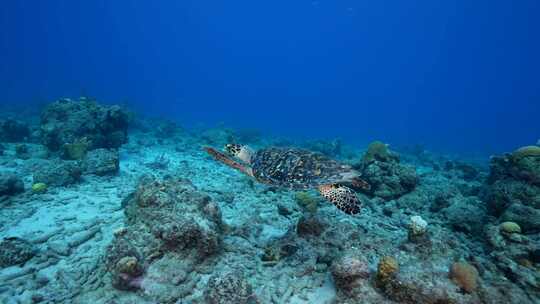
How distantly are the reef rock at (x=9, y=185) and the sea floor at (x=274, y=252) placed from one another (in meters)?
0.16

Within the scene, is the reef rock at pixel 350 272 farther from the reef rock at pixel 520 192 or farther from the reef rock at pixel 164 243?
the reef rock at pixel 520 192

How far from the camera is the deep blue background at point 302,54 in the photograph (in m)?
93.4

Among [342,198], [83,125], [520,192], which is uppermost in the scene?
[520,192]

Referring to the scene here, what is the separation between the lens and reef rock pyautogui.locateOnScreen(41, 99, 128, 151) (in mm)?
12250

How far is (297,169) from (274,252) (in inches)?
71.3

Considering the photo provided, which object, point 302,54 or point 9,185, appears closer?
point 9,185

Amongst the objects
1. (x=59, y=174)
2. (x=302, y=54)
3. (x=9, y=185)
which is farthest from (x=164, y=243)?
(x=302, y=54)

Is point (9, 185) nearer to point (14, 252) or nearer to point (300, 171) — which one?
point (14, 252)

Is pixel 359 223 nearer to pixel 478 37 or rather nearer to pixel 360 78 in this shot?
pixel 478 37

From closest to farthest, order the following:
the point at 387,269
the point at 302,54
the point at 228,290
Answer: the point at 228,290, the point at 387,269, the point at 302,54

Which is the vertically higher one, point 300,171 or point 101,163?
point 300,171

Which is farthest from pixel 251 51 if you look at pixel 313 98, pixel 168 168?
pixel 168 168

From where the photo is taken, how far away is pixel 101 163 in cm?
988

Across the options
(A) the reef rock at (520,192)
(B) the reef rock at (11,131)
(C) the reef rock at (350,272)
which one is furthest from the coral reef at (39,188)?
(A) the reef rock at (520,192)
